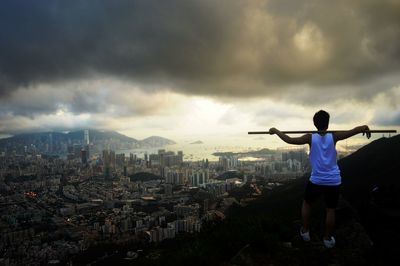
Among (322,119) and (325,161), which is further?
(322,119)

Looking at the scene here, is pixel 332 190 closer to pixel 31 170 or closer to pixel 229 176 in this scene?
pixel 229 176

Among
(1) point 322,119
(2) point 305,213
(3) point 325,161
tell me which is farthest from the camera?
(2) point 305,213

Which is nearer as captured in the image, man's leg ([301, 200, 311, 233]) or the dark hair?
the dark hair

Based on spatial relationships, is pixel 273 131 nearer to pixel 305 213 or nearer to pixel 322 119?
pixel 322 119

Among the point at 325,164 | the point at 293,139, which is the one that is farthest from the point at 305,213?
the point at 293,139

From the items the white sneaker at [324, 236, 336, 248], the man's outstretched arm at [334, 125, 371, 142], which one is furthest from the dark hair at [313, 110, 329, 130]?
the white sneaker at [324, 236, 336, 248]

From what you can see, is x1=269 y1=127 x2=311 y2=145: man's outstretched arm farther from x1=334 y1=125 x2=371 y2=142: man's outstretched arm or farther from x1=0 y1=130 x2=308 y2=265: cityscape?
x1=0 y1=130 x2=308 y2=265: cityscape
